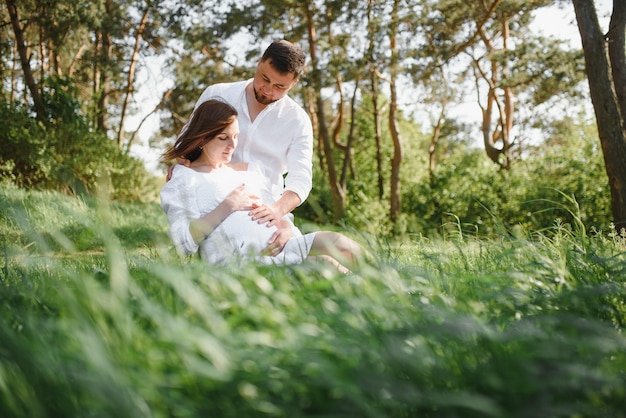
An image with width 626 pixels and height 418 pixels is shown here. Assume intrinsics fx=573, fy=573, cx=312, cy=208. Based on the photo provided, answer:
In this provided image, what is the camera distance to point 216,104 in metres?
3.61

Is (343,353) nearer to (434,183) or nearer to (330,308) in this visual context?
(330,308)

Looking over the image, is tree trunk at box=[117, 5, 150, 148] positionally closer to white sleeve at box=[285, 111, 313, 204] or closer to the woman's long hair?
white sleeve at box=[285, 111, 313, 204]

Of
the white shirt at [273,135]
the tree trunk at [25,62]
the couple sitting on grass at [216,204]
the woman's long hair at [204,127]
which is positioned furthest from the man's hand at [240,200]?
the tree trunk at [25,62]

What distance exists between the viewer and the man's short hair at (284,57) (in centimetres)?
387

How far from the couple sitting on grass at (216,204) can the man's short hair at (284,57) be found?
1.76 feet

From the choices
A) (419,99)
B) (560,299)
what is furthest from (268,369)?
(419,99)

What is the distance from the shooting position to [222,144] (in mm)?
3650

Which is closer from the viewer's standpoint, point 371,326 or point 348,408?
point 348,408

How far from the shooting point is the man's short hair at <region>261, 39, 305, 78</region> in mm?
3873

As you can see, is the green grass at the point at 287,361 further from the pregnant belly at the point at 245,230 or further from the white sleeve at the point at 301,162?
the white sleeve at the point at 301,162

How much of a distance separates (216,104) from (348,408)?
2.76 metres

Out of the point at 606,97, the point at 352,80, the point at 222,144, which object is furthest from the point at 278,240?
the point at 352,80

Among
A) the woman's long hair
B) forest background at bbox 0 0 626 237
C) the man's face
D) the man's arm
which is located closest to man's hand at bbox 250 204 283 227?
the man's arm

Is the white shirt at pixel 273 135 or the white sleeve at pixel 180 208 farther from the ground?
the white shirt at pixel 273 135
